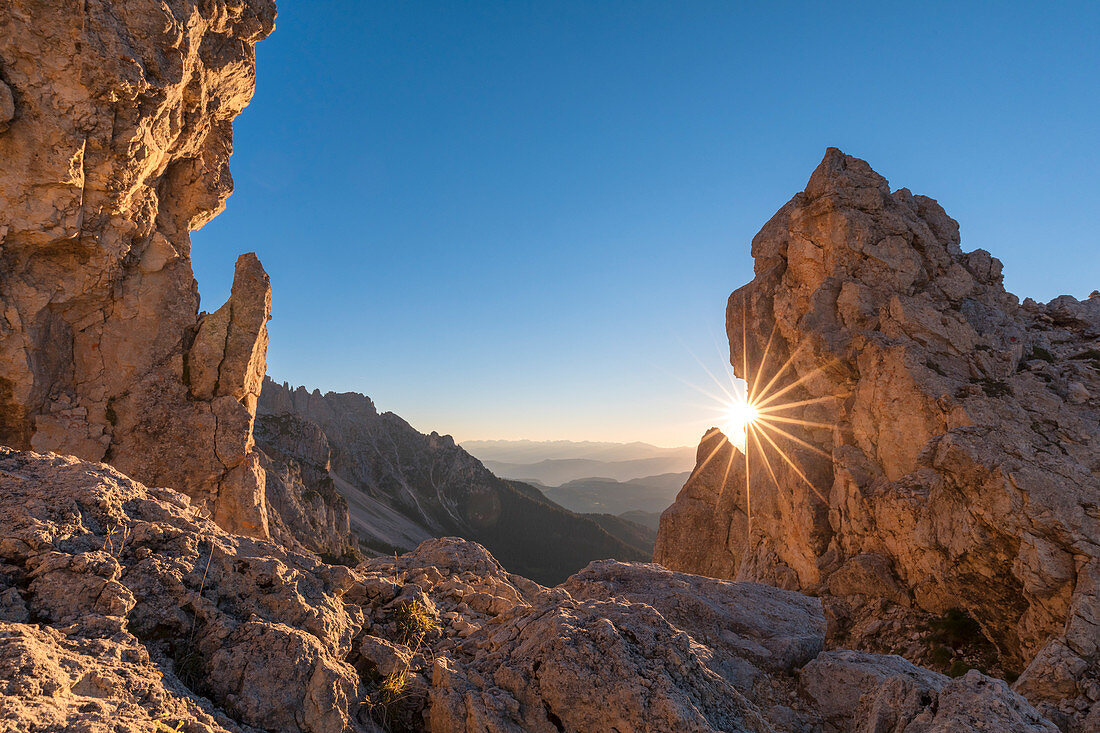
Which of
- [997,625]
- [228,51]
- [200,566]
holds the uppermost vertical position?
[228,51]

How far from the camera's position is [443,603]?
1059cm

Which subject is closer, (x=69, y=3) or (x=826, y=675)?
(x=826, y=675)

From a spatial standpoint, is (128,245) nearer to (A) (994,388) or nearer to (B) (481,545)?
(B) (481,545)

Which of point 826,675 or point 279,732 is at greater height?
point 279,732

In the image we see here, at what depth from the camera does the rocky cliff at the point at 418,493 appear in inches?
4341

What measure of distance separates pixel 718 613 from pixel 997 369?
23744 mm

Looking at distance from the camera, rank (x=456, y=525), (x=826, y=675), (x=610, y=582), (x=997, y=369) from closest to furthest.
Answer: (x=826, y=675), (x=610, y=582), (x=997, y=369), (x=456, y=525)

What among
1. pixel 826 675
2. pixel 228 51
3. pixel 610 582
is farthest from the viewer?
pixel 228 51

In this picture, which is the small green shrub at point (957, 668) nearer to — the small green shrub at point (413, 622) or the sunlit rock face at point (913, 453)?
the sunlit rock face at point (913, 453)

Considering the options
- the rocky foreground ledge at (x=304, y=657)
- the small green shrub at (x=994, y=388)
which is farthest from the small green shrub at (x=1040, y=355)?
the rocky foreground ledge at (x=304, y=657)

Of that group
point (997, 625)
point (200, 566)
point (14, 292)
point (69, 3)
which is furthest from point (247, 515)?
point (997, 625)

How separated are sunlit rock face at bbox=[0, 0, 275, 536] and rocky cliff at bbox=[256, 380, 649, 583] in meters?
77.3

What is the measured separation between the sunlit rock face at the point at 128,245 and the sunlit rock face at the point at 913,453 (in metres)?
29.8

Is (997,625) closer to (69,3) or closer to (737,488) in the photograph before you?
(737,488)
